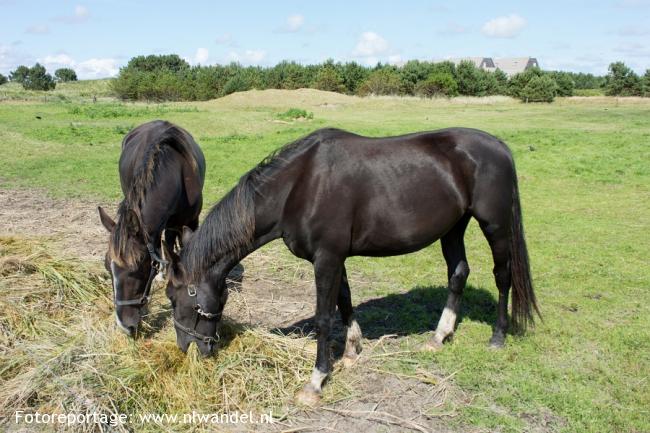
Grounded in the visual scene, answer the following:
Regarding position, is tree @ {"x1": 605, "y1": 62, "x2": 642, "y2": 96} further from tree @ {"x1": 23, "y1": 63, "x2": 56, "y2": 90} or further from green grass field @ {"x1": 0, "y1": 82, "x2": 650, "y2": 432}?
tree @ {"x1": 23, "y1": 63, "x2": 56, "y2": 90}

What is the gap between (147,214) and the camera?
451 centimetres

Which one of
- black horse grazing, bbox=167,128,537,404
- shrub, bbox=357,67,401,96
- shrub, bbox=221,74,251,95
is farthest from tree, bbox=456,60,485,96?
black horse grazing, bbox=167,128,537,404

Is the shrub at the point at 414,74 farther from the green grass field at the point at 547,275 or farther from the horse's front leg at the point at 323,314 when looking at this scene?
the horse's front leg at the point at 323,314

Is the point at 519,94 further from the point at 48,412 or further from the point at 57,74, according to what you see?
the point at 57,74

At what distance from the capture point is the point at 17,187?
1112 centimetres

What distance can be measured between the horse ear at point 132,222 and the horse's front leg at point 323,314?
58.3 inches

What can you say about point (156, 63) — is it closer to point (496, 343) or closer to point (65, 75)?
point (65, 75)

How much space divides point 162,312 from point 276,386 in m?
1.77

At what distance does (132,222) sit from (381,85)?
50081 millimetres

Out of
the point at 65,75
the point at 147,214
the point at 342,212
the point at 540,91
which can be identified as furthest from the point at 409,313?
the point at 65,75

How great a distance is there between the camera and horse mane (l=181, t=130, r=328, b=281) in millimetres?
3783

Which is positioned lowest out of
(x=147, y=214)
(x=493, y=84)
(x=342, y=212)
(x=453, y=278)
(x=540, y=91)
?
(x=453, y=278)

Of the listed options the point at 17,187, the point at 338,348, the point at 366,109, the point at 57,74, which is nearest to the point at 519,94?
the point at 366,109

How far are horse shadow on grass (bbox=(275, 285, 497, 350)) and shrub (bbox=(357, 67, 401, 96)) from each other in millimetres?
46323
